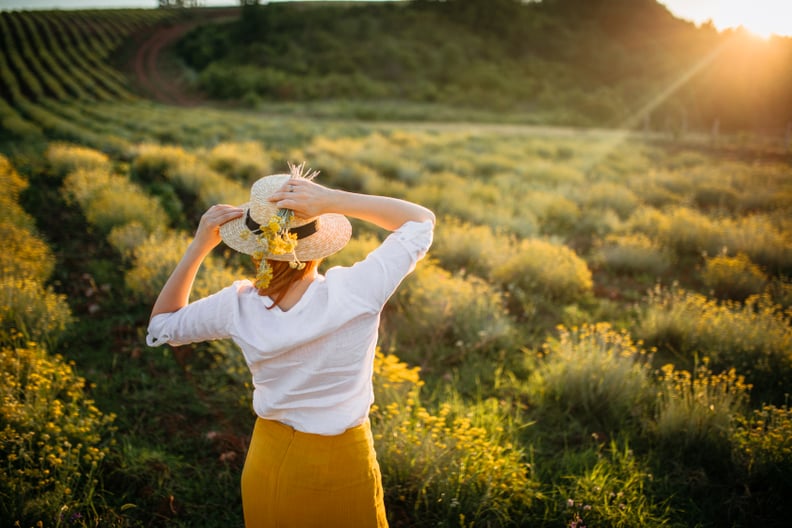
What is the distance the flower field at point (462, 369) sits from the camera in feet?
9.40

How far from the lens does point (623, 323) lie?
5.40 metres

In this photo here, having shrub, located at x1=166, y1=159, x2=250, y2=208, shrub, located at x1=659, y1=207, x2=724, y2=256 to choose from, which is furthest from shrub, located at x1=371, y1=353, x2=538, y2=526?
shrub, located at x1=659, y1=207, x2=724, y2=256

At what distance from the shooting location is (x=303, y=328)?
4.82ft

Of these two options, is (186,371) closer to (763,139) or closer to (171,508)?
(171,508)

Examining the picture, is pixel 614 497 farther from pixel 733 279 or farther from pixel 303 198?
pixel 733 279

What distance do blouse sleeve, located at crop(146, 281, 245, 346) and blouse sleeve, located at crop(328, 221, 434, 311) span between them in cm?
44

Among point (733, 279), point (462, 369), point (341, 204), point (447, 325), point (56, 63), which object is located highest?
point (56, 63)

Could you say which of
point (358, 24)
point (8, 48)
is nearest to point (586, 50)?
point (358, 24)

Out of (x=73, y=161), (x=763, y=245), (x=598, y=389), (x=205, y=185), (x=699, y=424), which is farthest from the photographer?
(x=73, y=161)

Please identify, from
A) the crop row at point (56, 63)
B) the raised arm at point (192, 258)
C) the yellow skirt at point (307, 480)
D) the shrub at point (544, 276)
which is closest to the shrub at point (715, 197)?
the shrub at point (544, 276)

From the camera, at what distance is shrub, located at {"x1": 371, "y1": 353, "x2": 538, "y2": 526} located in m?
2.74

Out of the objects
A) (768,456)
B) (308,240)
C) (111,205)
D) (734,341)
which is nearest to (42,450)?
(308,240)

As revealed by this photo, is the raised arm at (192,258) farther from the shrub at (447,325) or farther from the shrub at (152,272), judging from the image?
the shrub at (152,272)

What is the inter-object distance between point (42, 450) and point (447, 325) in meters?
3.45
